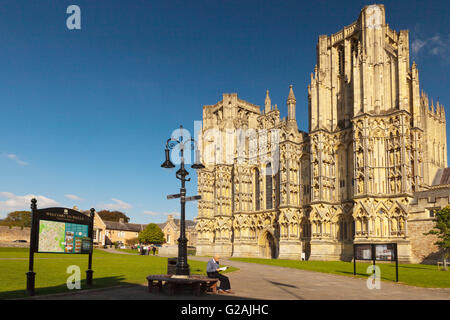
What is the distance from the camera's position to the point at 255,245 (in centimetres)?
5747

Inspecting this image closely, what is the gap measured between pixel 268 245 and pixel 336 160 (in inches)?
650

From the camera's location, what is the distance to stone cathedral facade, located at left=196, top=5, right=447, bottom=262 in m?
41.3

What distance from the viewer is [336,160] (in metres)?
48.3

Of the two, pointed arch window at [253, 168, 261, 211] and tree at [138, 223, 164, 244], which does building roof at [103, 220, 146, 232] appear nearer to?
tree at [138, 223, 164, 244]

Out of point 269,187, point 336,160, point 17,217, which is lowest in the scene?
point 17,217

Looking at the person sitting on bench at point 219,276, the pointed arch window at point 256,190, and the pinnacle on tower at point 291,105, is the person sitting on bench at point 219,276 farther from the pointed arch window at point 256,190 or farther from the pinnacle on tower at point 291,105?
the pointed arch window at point 256,190

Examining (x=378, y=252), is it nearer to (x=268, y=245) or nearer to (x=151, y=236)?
(x=268, y=245)

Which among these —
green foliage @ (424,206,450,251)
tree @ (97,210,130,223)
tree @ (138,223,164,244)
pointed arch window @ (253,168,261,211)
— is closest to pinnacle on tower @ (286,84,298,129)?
pointed arch window @ (253,168,261,211)

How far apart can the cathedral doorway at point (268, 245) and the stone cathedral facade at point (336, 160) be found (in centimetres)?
15

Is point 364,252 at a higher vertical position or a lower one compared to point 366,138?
lower

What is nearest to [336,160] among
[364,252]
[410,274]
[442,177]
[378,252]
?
[442,177]

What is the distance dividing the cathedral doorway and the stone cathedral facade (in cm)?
15
